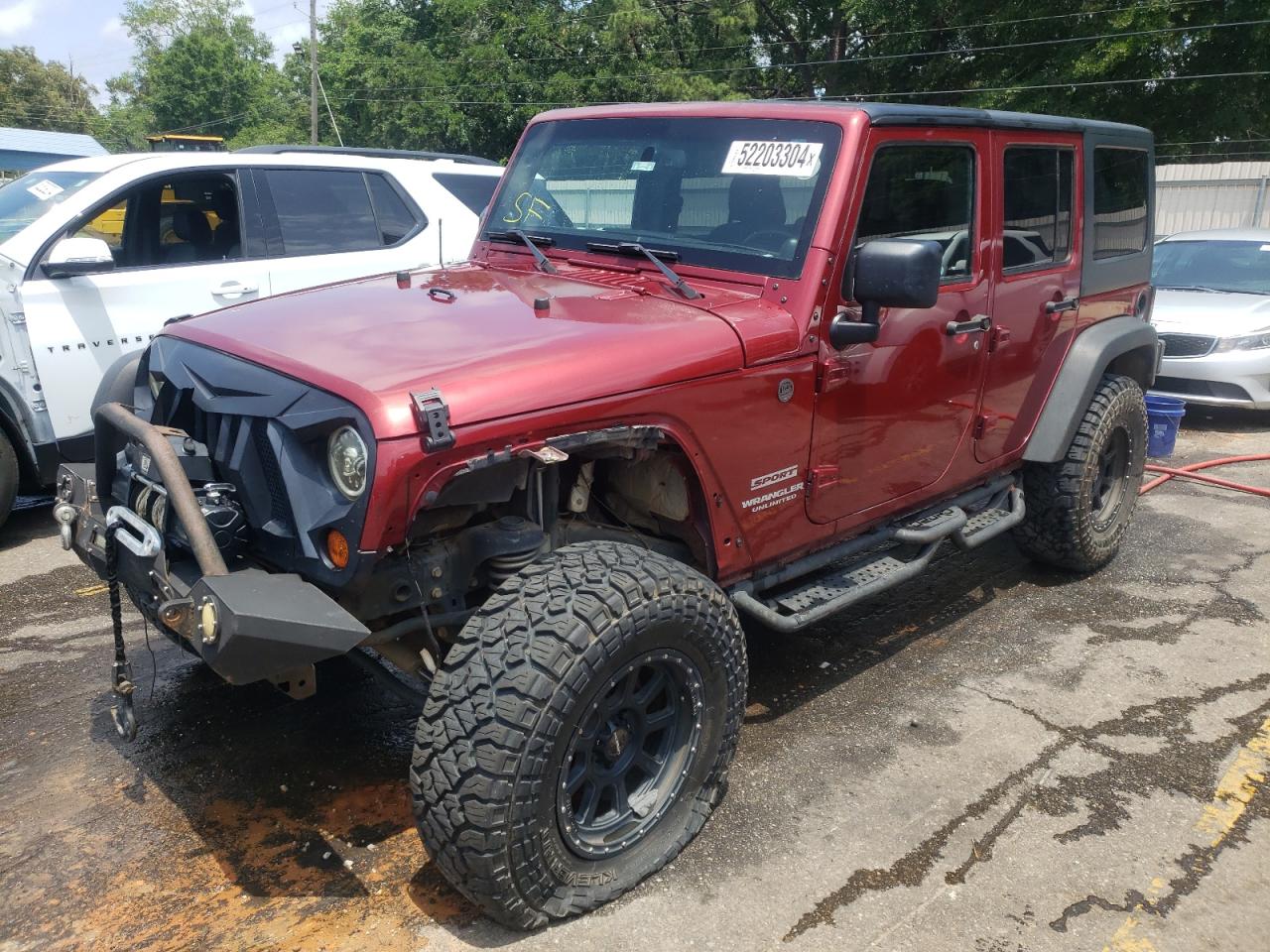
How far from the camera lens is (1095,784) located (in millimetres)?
3484

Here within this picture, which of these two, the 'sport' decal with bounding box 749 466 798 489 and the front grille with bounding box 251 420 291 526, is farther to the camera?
the 'sport' decal with bounding box 749 466 798 489

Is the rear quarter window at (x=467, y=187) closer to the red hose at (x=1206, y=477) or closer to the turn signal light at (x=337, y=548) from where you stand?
the red hose at (x=1206, y=477)

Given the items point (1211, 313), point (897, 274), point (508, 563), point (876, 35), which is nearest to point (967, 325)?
point (897, 274)

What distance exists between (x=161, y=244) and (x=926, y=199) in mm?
4469

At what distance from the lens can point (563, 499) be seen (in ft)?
10.4

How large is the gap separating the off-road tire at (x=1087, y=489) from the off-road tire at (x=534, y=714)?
270 cm

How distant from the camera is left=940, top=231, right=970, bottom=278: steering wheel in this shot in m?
3.96

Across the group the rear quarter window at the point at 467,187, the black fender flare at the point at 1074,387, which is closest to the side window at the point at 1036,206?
the black fender flare at the point at 1074,387

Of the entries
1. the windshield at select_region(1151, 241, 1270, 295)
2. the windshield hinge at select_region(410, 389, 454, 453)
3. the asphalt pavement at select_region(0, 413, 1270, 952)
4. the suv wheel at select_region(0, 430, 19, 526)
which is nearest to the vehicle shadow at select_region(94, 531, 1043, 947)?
the asphalt pavement at select_region(0, 413, 1270, 952)

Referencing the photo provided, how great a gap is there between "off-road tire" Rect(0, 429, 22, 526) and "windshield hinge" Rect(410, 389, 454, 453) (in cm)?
395

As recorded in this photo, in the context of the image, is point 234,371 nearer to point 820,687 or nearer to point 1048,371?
point 820,687

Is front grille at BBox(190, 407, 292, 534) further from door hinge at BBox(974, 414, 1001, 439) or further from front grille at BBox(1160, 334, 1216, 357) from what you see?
front grille at BBox(1160, 334, 1216, 357)

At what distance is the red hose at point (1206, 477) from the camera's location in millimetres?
6891

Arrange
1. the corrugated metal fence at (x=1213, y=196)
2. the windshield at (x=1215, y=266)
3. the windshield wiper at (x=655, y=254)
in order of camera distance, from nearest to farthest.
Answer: the windshield wiper at (x=655, y=254) < the windshield at (x=1215, y=266) < the corrugated metal fence at (x=1213, y=196)
